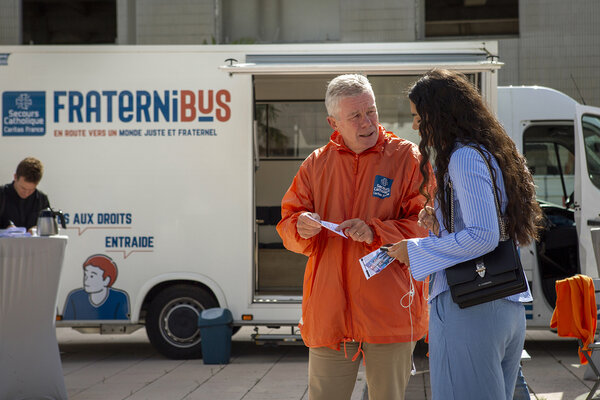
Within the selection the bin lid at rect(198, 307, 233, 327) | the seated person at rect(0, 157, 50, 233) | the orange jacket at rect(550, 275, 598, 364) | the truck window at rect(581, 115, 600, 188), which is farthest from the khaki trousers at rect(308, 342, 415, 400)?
the truck window at rect(581, 115, 600, 188)

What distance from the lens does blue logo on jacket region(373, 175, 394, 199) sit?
3287 millimetres

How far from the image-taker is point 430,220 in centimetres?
288

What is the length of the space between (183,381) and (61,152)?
8.75 ft

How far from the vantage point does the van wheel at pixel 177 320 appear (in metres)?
7.61

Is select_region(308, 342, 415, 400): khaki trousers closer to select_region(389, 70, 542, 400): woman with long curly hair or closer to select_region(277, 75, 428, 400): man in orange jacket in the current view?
select_region(277, 75, 428, 400): man in orange jacket

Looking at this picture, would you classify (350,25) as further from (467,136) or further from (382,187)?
(467,136)

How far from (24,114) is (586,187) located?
18.2 feet

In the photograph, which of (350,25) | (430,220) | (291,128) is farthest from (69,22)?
(430,220)

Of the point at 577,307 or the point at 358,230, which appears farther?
the point at 577,307

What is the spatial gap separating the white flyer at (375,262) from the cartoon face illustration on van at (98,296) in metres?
4.99

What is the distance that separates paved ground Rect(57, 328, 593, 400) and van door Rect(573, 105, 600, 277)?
1066mm

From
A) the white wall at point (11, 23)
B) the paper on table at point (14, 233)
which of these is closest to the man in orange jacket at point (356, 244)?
the paper on table at point (14, 233)

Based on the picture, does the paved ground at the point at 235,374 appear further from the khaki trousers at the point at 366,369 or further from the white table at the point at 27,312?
the khaki trousers at the point at 366,369

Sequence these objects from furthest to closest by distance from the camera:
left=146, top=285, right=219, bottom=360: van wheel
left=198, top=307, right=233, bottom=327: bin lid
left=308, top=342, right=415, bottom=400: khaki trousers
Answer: left=146, top=285, right=219, bottom=360: van wheel, left=198, top=307, right=233, bottom=327: bin lid, left=308, top=342, right=415, bottom=400: khaki trousers
